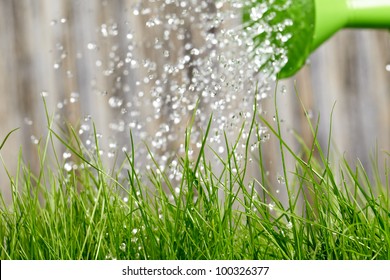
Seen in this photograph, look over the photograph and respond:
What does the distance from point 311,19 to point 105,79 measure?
1.66 meters

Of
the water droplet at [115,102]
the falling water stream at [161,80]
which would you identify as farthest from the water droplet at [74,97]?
the water droplet at [115,102]

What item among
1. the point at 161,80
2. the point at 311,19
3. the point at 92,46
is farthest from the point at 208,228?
the point at 92,46

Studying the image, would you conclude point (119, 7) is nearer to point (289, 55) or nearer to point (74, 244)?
point (289, 55)

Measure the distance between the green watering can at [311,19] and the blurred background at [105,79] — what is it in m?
1.17

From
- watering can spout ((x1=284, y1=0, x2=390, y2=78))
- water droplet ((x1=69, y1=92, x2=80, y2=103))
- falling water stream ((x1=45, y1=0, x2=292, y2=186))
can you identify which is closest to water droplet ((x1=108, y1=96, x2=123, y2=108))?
falling water stream ((x1=45, y1=0, x2=292, y2=186))

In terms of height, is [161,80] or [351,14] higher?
[351,14]

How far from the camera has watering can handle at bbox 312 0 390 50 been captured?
2258 millimetres

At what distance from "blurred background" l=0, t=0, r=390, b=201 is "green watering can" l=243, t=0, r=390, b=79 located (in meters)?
1.17

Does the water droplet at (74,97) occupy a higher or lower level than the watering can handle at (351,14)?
lower

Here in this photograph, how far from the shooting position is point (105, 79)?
382cm

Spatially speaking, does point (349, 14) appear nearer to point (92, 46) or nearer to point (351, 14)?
point (351, 14)

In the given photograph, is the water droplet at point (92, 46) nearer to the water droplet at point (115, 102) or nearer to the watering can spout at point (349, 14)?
the water droplet at point (115, 102)

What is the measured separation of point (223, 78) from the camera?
9.46 feet

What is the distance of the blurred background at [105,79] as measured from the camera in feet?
12.1
